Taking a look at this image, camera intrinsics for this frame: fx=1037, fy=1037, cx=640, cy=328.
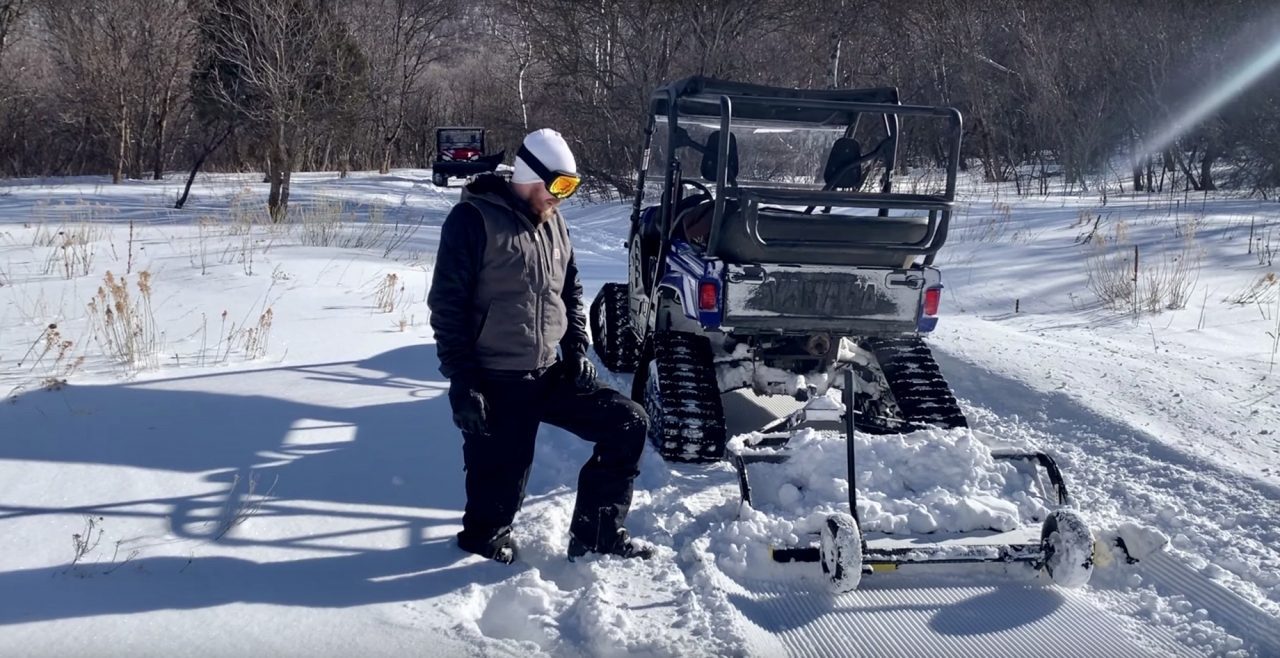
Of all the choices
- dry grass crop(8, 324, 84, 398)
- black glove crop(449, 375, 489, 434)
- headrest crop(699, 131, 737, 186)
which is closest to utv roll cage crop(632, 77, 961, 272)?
headrest crop(699, 131, 737, 186)

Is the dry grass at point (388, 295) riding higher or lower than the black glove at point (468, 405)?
lower

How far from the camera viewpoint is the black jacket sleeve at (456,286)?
141 inches

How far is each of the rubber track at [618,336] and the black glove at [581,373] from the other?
318 cm

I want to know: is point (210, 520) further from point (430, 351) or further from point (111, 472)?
point (430, 351)

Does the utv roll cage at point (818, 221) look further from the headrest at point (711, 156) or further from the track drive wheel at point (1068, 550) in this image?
the track drive wheel at point (1068, 550)

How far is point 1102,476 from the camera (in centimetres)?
502

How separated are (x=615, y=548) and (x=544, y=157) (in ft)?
4.82

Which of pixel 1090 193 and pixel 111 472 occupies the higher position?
pixel 1090 193

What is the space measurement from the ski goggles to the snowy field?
1.37 m

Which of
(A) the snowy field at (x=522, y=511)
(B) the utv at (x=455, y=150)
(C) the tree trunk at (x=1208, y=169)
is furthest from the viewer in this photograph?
(B) the utv at (x=455, y=150)

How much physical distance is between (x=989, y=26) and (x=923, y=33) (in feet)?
6.05

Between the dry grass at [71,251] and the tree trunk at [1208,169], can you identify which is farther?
the tree trunk at [1208,169]

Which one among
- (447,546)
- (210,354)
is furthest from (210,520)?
(210,354)

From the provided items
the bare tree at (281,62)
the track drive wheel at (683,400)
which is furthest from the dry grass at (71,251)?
the track drive wheel at (683,400)
